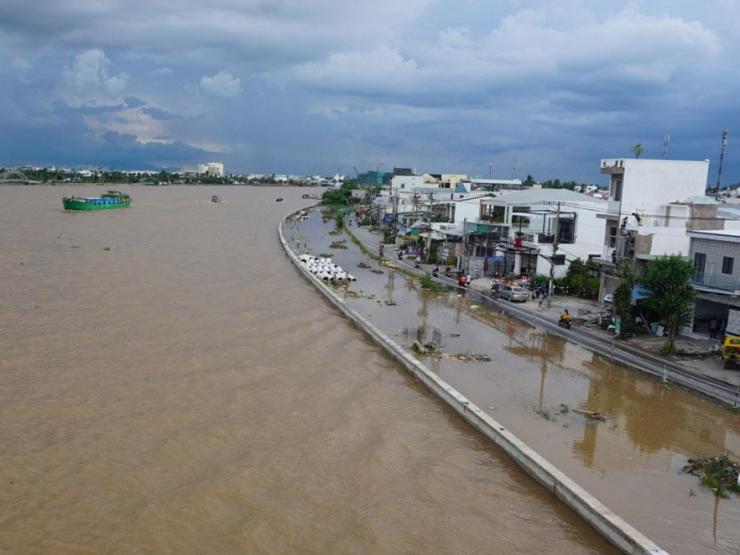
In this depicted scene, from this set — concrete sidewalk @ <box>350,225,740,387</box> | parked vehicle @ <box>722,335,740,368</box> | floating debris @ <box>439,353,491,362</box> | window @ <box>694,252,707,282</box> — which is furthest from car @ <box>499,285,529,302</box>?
parked vehicle @ <box>722,335,740,368</box>

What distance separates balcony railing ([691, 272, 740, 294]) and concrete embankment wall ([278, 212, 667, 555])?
9.60 m

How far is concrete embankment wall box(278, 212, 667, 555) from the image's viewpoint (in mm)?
9078

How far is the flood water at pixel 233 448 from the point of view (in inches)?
373

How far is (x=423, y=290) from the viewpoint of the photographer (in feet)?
100

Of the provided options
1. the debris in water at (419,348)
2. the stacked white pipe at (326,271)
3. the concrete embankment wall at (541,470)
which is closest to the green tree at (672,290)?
the debris in water at (419,348)

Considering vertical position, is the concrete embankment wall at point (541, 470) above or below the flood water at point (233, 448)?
above

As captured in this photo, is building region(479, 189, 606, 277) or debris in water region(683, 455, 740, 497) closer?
debris in water region(683, 455, 740, 497)

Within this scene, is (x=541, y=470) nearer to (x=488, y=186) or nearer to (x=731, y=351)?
(x=731, y=351)

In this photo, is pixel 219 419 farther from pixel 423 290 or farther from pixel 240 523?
pixel 423 290

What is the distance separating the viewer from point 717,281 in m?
19.7

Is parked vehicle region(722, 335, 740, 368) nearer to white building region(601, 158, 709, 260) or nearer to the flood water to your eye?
the flood water

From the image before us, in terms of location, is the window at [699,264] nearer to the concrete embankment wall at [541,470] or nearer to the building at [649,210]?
the building at [649,210]

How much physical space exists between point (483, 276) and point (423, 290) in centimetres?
478

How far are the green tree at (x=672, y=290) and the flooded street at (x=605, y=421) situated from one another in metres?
2.31
